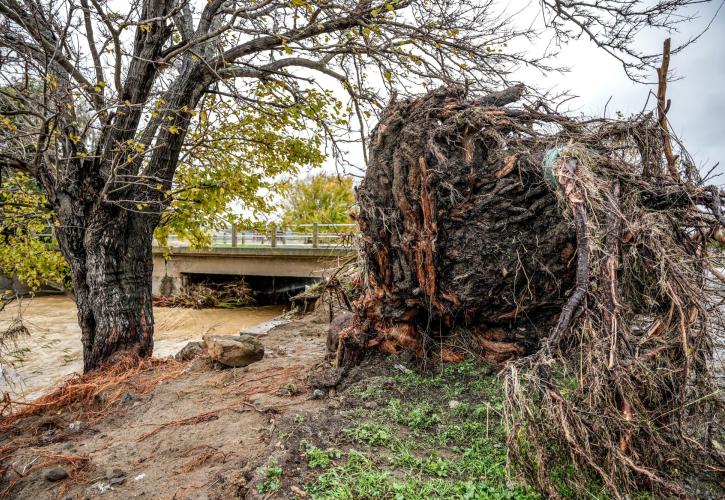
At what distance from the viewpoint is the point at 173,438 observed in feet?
11.7

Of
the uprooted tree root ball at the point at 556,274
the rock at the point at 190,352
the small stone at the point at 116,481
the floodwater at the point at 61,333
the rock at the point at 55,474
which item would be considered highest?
the uprooted tree root ball at the point at 556,274

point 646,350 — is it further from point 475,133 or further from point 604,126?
point 475,133

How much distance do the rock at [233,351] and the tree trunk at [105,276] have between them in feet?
5.55

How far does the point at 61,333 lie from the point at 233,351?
38.2ft

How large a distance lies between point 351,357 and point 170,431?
172cm

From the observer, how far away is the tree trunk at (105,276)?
19.6 ft

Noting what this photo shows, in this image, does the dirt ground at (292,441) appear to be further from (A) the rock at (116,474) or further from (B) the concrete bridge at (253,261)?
(B) the concrete bridge at (253,261)

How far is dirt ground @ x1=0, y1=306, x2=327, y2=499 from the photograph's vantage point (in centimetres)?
288

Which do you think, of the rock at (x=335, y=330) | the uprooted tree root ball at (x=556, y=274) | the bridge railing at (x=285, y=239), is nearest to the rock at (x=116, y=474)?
the uprooted tree root ball at (x=556, y=274)

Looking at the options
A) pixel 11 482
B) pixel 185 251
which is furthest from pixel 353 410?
pixel 185 251

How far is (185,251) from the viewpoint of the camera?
1861 cm

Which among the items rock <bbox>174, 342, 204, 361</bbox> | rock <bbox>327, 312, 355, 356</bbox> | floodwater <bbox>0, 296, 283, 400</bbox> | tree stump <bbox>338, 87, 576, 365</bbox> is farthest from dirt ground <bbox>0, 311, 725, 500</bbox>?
floodwater <bbox>0, 296, 283, 400</bbox>

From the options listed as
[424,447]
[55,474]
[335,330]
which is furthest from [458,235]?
[55,474]

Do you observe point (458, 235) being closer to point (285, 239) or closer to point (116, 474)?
point (116, 474)
